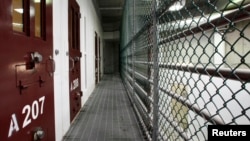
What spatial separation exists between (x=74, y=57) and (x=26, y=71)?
204 cm

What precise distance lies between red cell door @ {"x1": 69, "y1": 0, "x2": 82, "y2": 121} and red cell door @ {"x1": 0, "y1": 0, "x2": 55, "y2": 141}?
3.60ft

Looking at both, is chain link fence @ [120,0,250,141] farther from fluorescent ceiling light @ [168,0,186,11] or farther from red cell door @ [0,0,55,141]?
red cell door @ [0,0,55,141]

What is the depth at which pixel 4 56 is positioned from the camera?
4.38 feet

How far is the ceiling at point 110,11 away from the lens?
905cm

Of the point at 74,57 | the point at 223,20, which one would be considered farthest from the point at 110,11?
the point at 223,20

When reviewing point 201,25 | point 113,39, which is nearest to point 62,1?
point 201,25

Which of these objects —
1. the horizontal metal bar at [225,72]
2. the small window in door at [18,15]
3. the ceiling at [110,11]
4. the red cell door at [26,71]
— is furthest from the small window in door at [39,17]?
the ceiling at [110,11]

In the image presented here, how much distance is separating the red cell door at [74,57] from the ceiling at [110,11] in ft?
13.8

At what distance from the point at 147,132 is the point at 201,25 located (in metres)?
1.97

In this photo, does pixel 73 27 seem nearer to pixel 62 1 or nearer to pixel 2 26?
pixel 62 1

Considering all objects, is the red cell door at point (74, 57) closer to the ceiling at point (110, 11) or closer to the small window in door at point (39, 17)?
the small window in door at point (39, 17)

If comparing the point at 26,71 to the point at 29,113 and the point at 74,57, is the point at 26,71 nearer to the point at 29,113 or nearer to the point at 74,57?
the point at 29,113

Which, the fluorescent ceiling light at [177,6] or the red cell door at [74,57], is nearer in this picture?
the fluorescent ceiling light at [177,6]

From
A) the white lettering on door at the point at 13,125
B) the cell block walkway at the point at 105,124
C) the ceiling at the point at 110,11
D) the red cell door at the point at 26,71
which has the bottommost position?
the cell block walkway at the point at 105,124
